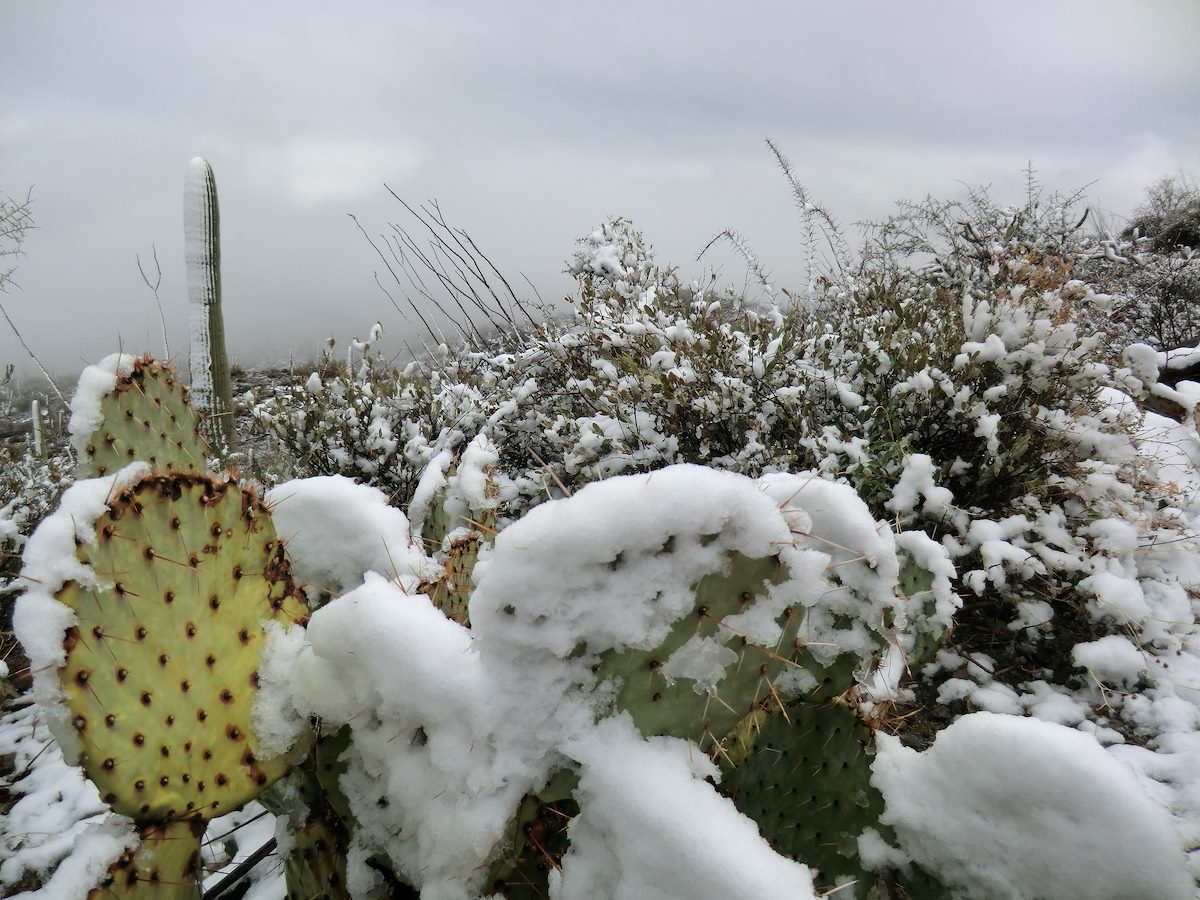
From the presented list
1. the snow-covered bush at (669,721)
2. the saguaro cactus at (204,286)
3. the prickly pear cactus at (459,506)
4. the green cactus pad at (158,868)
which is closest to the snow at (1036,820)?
the snow-covered bush at (669,721)

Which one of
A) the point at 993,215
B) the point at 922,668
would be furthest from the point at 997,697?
the point at 993,215

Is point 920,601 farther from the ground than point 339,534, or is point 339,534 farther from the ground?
point 920,601

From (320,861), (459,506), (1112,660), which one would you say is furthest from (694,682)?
(1112,660)

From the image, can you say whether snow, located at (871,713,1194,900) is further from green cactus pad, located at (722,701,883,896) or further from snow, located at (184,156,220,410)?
snow, located at (184,156,220,410)

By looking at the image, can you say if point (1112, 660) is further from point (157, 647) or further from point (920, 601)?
point (157, 647)

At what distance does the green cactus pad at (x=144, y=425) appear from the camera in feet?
5.20

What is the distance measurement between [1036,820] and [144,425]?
2.02 meters

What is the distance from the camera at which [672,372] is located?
134 inches

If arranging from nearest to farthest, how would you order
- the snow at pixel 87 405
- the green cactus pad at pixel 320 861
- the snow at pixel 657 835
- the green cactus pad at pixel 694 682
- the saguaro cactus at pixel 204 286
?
the snow at pixel 657 835
the green cactus pad at pixel 694 682
the green cactus pad at pixel 320 861
the snow at pixel 87 405
the saguaro cactus at pixel 204 286

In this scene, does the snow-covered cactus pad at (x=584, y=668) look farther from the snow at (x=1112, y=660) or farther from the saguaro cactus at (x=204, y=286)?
the saguaro cactus at (x=204, y=286)

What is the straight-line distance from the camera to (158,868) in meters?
1.10

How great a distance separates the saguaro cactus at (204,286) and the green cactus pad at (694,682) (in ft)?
19.4

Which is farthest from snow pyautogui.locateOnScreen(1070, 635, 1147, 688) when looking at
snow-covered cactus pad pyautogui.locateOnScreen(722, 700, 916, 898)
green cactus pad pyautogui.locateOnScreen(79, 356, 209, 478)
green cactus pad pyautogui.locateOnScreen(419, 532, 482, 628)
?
green cactus pad pyautogui.locateOnScreen(79, 356, 209, 478)

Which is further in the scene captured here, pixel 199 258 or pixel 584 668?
pixel 199 258
